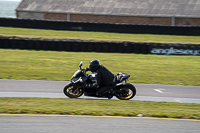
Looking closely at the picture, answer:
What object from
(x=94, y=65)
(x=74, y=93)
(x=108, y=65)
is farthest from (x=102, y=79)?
(x=108, y=65)

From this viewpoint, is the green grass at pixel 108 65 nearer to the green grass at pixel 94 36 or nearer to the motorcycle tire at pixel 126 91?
the motorcycle tire at pixel 126 91

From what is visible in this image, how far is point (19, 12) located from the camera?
43.9m

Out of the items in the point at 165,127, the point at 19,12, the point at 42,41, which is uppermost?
the point at 19,12

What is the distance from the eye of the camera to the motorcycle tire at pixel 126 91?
412 inches

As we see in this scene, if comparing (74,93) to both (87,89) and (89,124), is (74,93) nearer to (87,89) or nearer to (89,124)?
(87,89)

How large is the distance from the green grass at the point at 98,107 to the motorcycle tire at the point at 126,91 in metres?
0.48

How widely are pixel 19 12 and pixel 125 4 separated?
43.1 ft

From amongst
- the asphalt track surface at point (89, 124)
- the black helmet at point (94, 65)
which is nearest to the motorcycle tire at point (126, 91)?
the black helmet at point (94, 65)

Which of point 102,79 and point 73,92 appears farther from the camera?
point 73,92

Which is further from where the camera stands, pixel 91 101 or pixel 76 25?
pixel 76 25

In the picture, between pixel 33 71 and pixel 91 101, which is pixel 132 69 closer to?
pixel 33 71

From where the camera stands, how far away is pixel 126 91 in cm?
1060

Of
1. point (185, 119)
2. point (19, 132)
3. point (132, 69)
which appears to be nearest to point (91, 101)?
point (185, 119)

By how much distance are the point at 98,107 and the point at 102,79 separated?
1.47 metres
